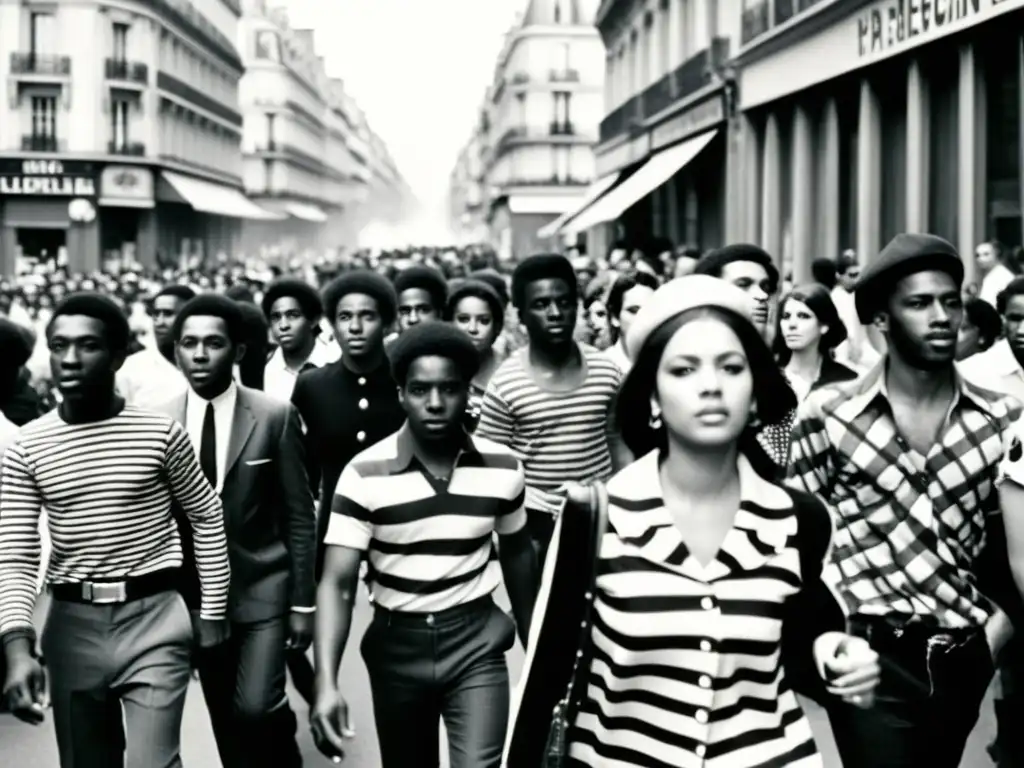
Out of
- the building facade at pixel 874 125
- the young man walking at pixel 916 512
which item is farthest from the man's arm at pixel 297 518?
the building facade at pixel 874 125

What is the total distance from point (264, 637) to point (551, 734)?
2839 mm

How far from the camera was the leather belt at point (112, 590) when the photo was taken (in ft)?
17.2

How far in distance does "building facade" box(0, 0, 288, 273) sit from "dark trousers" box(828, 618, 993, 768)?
1866 inches

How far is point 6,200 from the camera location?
55.5 metres

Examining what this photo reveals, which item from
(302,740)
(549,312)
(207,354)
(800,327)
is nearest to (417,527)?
(207,354)

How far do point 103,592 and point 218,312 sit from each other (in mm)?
1525

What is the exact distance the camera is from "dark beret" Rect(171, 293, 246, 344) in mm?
6480

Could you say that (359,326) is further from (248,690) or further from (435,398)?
(435,398)

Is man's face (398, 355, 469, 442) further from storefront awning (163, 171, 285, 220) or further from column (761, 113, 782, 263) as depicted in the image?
storefront awning (163, 171, 285, 220)

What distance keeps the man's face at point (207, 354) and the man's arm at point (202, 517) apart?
2.91 ft

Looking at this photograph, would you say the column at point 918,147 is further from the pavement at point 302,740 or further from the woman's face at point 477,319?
the pavement at point 302,740

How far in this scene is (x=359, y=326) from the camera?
7617 millimetres

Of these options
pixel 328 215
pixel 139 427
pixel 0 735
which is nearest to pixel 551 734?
pixel 139 427

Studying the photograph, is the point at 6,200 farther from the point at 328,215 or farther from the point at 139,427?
the point at 328,215
